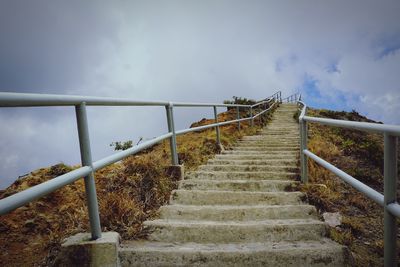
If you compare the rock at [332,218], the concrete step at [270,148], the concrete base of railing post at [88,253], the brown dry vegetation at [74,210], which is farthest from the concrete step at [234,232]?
the concrete step at [270,148]

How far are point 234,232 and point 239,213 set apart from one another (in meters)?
0.45

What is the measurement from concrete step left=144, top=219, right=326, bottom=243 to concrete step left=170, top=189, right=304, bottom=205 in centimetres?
73

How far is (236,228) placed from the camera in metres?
2.80

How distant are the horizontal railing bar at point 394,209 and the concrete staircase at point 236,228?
76 centimetres

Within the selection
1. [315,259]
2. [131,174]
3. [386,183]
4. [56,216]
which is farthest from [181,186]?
[386,183]

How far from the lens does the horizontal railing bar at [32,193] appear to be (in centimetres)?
142

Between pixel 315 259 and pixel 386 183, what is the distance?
35.3 inches

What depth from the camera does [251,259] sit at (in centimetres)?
235

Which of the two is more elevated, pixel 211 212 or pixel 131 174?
pixel 131 174

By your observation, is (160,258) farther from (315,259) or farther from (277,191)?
(277,191)

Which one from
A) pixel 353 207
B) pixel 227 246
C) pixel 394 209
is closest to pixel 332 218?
pixel 353 207

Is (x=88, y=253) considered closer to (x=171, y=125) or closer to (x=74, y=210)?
(x=74, y=210)

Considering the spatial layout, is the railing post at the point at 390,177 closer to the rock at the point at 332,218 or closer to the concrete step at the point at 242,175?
the rock at the point at 332,218

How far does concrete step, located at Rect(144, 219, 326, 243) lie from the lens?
9.02 ft
